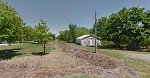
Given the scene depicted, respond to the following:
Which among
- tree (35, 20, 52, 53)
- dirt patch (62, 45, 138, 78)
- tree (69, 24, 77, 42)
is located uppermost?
tree (69, 24, 77, 42)

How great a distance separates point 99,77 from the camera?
14555mm

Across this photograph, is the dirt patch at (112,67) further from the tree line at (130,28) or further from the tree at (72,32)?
the tree at (72,32)

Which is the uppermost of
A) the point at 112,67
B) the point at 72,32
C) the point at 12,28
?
the point at 72,32

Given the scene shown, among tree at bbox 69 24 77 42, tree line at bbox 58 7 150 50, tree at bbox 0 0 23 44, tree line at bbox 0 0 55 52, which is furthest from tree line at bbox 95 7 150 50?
tree at bbox 69 24 77 42

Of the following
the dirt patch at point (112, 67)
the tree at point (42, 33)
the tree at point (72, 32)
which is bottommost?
the dirt patch at point (112, 67)

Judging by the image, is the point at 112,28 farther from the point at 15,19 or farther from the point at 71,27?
the point at 71,27

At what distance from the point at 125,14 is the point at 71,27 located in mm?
61044

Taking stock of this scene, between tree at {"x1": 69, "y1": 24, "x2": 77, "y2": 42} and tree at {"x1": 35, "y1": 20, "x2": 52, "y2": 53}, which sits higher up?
tree at {"x1": 69, "y1": 24, "x2": 77, "y2": 42}

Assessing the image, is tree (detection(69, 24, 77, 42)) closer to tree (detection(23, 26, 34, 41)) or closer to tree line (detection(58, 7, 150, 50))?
tree (detection(23, 26, 34, 41))

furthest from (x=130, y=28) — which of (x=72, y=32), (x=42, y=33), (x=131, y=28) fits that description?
(x=72, y=32)

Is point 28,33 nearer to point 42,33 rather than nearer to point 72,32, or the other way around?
point 42,33

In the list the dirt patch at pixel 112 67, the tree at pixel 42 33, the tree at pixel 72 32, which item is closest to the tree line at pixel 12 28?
the tree at pixel 42 33

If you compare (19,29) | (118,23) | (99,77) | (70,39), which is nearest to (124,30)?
(118,23)

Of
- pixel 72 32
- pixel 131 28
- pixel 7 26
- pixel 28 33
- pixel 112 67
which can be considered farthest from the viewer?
pixel 72 32
